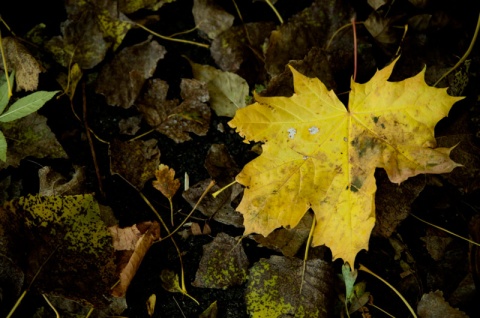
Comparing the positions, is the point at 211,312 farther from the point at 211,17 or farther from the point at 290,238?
the point at 211,17

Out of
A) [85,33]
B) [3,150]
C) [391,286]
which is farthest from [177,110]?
[391,286]

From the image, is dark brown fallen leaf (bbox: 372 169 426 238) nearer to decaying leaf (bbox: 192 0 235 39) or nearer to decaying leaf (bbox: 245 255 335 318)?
decaying leaf (bbox: 245 255 335 318)

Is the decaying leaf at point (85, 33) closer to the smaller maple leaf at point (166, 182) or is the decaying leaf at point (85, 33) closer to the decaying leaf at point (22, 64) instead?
the decaying leaf at point (22, 64)

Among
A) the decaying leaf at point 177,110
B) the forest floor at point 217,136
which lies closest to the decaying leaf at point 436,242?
the forest floor at point 217,136

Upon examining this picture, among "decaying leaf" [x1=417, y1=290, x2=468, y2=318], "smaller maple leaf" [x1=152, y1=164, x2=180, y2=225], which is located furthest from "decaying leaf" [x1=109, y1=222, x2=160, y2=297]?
"decaying leaf" [x1=417, y1=290, x2=468, y2=318]

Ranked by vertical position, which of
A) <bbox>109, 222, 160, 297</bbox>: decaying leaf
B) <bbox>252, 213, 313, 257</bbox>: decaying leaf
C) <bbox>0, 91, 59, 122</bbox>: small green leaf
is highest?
<bbox>0, 91, 59, 122</bbox>: small green leaf

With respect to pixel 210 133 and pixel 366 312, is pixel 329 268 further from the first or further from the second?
pixel 210 133
